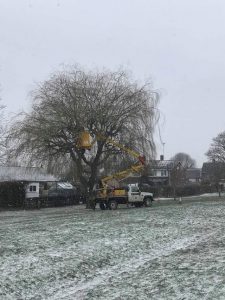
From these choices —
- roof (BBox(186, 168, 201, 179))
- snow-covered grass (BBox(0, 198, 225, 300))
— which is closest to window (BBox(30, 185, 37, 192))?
snow-covered grass (BBox(0, 198, 225, 300))

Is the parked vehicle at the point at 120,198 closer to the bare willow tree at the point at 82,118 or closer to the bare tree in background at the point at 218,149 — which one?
the bare willow tree at the point at 82,118

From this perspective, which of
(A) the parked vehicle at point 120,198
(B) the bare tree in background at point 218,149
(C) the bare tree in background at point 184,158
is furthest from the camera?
(C) the bare tree in background at point 184,158

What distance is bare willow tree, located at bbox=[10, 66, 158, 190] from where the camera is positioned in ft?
136

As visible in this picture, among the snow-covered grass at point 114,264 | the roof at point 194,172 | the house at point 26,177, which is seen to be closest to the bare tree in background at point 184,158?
the roof at point 194,172

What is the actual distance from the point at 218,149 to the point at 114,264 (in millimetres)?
89326

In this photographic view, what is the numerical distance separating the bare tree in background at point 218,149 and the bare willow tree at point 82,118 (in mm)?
56784

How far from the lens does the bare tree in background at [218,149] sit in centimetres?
9800

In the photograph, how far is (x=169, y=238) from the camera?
1533cm

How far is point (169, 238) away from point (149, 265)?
13.8 feet

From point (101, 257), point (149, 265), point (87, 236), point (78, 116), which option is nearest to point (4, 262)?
point (101, 257)

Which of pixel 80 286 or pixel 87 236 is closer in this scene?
pixel 80 286

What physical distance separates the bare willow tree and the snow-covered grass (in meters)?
24.5

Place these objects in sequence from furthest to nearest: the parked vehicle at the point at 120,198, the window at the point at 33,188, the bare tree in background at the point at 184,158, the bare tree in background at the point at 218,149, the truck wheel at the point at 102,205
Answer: the bare tree in background at the point at 184,158 → the bare tree in background at the point at 218,149 → the window at the point at 33,188 → the truck wheel at the point at 102,205 → the parked vehicle at the point at 120,198

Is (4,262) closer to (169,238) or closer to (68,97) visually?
(169,238)
